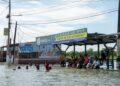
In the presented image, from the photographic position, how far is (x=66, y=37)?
4525 cm

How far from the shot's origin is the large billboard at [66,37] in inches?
1624

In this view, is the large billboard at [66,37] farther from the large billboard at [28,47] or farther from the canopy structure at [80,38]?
the large billboard at [28,47]

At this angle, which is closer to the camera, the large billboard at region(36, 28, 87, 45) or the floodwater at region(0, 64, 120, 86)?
the floodwater at region(0, 64, 120, 86)

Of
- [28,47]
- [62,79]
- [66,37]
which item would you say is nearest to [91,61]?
[66,37]

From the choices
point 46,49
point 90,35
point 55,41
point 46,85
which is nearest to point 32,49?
point 46,49

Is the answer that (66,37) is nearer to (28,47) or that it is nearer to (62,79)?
(28,47)

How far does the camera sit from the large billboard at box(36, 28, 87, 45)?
41247 millimetres

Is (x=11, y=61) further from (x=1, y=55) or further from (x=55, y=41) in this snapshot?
(x=1, y=55)

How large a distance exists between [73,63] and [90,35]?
3.62 metres

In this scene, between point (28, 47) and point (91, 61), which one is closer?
point (91, 61)

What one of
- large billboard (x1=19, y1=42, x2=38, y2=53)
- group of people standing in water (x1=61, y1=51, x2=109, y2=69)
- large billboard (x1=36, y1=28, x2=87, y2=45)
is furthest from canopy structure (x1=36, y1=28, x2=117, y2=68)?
large billboard (x1=19, y1=42, x2=38, y2=53)

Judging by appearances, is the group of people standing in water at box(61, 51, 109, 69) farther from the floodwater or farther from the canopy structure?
the floodwater

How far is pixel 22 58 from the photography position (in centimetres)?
6419

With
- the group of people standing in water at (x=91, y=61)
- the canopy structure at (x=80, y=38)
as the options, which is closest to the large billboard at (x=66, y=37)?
the canopy structure at (x=80, y=38)
